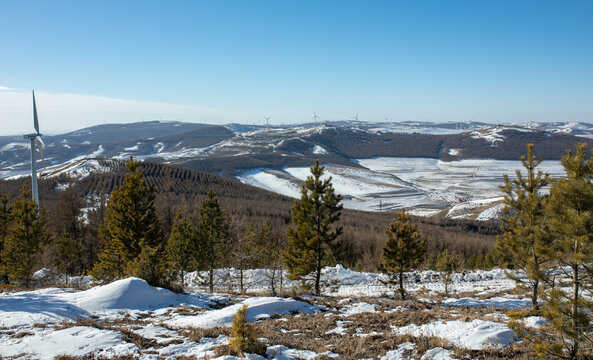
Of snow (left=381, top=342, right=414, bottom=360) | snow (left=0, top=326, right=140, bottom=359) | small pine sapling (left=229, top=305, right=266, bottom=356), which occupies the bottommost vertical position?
snow (left=381, top=342, right=414, bottom=360)

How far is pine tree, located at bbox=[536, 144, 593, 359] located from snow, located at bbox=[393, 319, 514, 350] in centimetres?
161

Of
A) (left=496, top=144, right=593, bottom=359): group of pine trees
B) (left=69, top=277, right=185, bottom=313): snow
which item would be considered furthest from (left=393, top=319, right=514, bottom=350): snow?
(left=69, top=277, right=185, bottom=313): snow

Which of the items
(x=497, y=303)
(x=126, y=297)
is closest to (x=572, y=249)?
(x=497, y=303)

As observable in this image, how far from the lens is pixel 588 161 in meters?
7.81

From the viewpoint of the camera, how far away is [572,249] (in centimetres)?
779

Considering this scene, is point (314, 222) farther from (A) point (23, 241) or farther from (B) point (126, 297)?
(A) point (23, 241)

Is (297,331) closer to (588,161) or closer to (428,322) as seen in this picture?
(428,322)

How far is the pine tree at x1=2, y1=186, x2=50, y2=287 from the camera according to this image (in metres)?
25.3

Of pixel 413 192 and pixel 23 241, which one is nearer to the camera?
pixel 23 241

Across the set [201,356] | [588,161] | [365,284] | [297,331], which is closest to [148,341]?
[201,356]

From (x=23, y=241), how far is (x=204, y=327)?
23.1m

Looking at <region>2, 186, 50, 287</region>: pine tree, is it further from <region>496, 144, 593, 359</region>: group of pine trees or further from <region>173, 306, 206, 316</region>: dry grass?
<region>496, 144, 593, 359</region>: group of pine trees

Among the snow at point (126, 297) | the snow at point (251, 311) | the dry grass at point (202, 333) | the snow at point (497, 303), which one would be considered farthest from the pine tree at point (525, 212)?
the snow at point (126, 297)

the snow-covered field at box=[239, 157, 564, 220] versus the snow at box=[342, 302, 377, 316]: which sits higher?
the snow at box=[342, 302, 377, 316]
